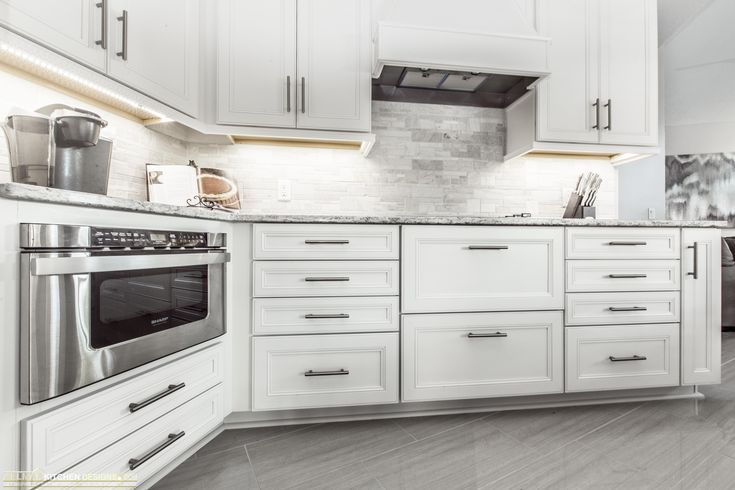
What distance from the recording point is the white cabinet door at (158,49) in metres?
1.37

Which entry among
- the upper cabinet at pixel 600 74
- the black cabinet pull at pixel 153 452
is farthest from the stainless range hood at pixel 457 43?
the black cabinet pull at pixel 153 452

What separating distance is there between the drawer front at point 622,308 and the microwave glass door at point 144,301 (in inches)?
62.9

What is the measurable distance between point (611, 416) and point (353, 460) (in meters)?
1.21

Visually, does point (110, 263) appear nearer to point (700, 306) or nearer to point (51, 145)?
point (51, 145)

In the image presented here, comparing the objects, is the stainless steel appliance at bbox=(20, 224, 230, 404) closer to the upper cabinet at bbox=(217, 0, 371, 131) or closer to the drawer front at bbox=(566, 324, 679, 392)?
the upper cabinet at bbox=(217, 0, 371, 131)

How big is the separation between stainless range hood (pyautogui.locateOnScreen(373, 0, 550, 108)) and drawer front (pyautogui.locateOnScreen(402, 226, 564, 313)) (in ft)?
2.78

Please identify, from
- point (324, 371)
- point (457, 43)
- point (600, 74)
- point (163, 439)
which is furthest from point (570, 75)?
point (163, 439)

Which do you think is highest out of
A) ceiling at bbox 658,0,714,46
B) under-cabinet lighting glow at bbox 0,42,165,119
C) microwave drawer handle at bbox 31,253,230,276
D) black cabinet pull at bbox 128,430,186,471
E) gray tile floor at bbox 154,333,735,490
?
ceiling at bbox 658,0,714,46

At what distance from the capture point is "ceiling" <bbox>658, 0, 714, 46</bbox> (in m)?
3.41

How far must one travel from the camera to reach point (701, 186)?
13.7 ft

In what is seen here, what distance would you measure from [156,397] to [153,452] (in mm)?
159

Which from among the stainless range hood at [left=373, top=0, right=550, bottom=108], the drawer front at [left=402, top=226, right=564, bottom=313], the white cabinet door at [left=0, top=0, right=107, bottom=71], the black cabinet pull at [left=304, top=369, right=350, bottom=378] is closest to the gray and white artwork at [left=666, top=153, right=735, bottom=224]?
the stainless range hood at [left=373, top=0, right=550, bottom=108]

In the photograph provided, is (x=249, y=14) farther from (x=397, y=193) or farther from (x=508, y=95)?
(x=508, y=95)

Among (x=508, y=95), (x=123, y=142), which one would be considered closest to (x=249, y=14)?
(x=123, y=142)
